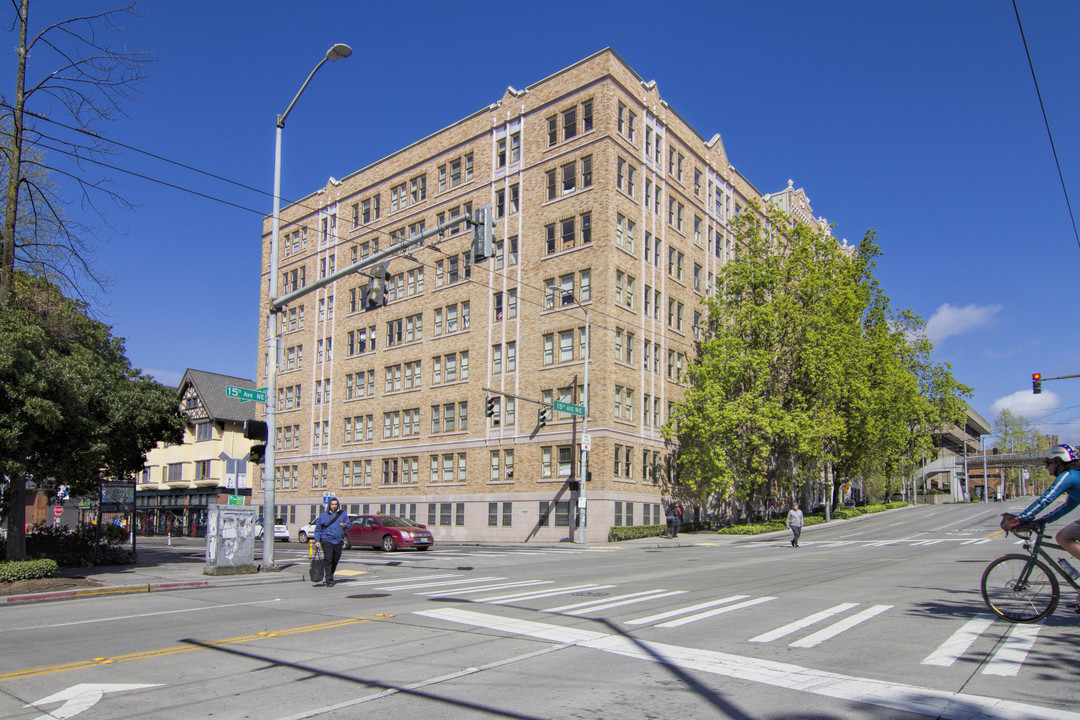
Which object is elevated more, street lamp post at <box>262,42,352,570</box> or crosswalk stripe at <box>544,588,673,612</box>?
street lamp post at <box>262,42,352,570</box>

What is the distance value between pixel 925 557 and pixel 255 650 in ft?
64.6

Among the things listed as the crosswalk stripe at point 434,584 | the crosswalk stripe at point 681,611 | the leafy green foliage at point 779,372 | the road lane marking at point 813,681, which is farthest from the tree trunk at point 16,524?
the leafy green foliage at point 779,372

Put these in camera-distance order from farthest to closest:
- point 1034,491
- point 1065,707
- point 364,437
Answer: point 1034,491
point 364,437
point 1065,707

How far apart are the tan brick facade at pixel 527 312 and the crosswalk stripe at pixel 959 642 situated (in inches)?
1079

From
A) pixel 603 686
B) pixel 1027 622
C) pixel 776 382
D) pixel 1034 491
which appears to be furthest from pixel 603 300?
pixel 1034 491

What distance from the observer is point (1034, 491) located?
5768 inches

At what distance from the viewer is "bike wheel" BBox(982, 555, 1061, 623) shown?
8.98 metres

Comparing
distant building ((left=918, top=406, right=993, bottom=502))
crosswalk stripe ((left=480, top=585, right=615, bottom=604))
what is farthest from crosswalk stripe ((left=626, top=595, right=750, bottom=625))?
distant building ((left=918, top=406, right=993, bottom=502))

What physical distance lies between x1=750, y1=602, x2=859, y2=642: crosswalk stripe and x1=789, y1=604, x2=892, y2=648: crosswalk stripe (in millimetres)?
270

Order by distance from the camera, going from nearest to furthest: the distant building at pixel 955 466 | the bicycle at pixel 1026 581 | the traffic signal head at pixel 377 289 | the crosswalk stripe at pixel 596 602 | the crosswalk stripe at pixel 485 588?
the bicycle at pixel 1026 581 → the crosswalk stripe at pixel 596 602 → the crosswalk stripe at pixel 485 588 → the traffic signal head at pixel 377 289 → the distant building at pixel 955 466

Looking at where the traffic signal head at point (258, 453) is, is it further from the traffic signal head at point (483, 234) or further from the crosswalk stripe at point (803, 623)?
the crosswalk stripe at point (803, 623)

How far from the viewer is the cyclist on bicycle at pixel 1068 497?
8.34 metres

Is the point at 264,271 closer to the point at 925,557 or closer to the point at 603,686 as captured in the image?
the point at 925,557

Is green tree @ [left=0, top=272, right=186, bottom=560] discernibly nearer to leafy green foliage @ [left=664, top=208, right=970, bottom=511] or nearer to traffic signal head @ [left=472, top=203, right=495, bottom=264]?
traffic signal head @ [left=472, top=203, right=495, bottom=264]
